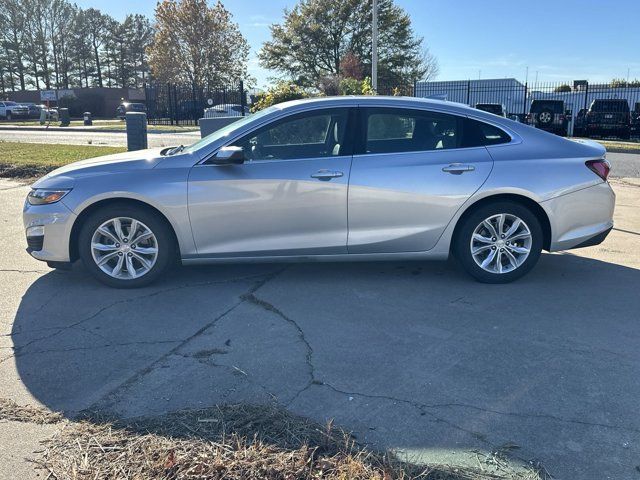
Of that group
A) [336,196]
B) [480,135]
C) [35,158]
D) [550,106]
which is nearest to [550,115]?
[550,106]

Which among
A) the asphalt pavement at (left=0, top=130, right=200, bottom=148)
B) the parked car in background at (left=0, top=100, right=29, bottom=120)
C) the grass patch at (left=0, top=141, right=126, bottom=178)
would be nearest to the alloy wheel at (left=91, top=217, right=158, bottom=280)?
the grass patch at (left=0, top=141, right=126, bottom=178)

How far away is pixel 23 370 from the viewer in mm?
3570

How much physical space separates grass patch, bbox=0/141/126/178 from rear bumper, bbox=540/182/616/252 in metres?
9.99

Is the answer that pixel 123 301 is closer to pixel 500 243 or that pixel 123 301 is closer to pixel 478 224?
pixel 478 224

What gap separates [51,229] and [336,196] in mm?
2474

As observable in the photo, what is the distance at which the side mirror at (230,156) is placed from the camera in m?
4.74

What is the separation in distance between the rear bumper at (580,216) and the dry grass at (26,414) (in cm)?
414

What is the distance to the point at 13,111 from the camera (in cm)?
4816

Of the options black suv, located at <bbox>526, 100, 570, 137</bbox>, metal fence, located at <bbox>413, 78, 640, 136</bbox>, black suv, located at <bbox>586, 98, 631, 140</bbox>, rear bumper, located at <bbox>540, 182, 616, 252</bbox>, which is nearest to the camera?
rear bumper, located at <bbox>540, 182, 616, 252</bbox>

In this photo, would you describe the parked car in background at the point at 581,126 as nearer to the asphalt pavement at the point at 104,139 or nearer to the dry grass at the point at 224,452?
the asphalt pavement at the point at 104,139

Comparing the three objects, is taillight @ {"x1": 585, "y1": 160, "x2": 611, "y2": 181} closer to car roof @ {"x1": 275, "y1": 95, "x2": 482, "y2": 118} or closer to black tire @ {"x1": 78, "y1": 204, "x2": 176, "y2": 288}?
car roof @ {"x1": 275, "y1": 95, "x2": 482, "y2": 118}

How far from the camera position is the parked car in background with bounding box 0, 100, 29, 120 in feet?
157

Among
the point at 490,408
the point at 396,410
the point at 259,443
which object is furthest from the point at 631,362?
the point at 259,443

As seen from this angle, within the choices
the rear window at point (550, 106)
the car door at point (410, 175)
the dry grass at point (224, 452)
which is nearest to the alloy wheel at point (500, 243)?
the car door at point (410, 175)
